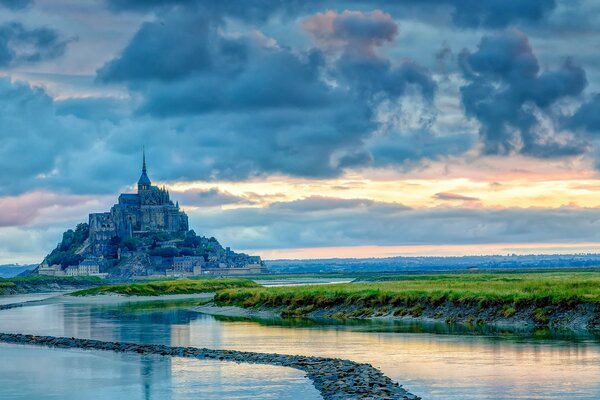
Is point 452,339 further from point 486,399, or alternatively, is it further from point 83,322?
point 83,322

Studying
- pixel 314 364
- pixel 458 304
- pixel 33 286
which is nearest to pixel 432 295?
pixel 458 304

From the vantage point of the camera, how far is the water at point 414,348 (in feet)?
89.1

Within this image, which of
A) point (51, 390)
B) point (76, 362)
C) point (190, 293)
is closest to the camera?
point (51, 390)

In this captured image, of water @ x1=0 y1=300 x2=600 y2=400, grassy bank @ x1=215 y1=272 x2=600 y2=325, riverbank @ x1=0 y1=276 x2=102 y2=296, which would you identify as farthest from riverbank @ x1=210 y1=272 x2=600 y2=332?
riverbank @ x1=0 y1=276 x2=102 y2=296

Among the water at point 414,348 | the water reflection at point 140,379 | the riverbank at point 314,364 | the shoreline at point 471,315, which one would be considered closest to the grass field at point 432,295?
the shoreline at point 471,315

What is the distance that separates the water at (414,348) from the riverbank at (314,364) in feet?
3.56

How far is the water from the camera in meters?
27.2

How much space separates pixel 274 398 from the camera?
1019 inches

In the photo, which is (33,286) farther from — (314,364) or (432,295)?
(314,364)

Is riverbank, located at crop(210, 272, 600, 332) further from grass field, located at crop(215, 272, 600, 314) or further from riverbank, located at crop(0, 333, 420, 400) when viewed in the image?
riverbank, located at crop(0, 333, 420, 400)

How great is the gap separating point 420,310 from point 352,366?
81.6 ft

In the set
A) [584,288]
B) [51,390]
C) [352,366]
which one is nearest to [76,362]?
[51,390]

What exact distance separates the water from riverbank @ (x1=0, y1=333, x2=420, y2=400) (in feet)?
3.56

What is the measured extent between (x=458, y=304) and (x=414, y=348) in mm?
16254
